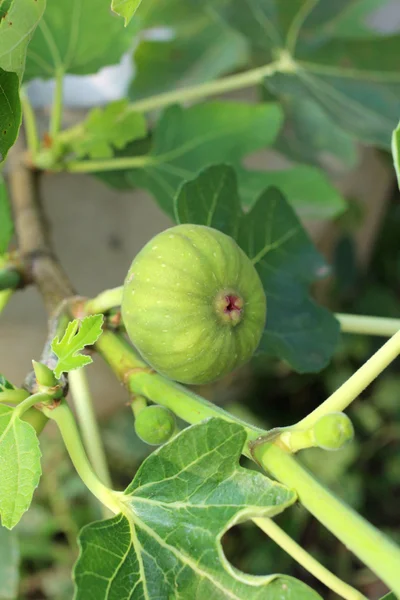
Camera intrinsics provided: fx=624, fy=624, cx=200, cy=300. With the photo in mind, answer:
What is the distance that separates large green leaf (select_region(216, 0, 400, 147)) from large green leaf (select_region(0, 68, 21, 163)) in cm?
53

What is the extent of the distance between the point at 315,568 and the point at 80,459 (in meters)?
0.21

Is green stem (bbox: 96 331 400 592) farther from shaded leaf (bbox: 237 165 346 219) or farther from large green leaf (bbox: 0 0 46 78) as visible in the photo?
shaded leaf (bbox: 237 165 346 219)

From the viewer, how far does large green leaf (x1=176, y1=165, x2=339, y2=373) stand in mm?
676

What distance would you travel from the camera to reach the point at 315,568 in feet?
1.49

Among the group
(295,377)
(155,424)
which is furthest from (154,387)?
(295,377)

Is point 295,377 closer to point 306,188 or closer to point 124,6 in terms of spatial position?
point 306,188

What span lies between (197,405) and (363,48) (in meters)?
0.72

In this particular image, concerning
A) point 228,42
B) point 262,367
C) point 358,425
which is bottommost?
point 358,425

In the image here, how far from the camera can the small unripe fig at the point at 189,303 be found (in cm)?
48

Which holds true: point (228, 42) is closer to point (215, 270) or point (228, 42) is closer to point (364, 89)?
point (364, 89)

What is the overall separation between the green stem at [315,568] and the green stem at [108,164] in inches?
22.9

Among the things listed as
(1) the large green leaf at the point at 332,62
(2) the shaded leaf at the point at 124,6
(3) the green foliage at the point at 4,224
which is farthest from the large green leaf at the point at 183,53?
(2) the shaded leaf at the point at 124,6

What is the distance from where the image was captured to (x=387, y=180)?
1.85 metres

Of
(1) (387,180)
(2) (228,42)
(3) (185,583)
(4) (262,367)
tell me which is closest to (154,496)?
(3) (185,583)
